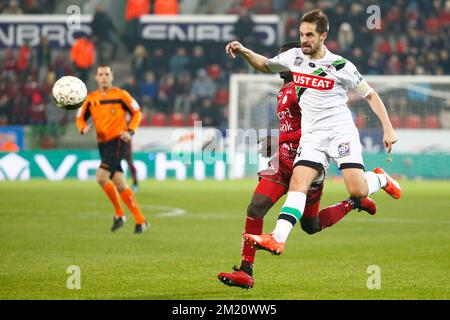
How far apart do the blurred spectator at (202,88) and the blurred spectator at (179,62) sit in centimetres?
98

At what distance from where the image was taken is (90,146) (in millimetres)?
24766

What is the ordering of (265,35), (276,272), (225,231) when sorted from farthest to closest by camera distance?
(265,35), (225,231), (276,272)

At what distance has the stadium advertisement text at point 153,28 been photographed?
28.1 metres

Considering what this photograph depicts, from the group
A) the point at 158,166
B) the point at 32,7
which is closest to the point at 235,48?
the point at 158,166

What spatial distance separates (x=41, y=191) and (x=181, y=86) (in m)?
7.88

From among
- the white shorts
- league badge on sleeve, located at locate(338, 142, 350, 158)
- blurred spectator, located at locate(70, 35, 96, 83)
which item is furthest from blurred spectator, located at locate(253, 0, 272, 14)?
league badge on sleeve, located at locate(338, 142, 350, 158)

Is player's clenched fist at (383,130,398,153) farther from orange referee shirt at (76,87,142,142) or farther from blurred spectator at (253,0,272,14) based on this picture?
blurred spectator at (253,0,272,14)

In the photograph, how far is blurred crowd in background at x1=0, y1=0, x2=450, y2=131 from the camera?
2648 centimetres

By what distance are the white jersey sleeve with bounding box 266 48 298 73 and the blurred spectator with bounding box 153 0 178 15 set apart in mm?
21380

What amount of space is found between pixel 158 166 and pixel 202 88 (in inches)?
136

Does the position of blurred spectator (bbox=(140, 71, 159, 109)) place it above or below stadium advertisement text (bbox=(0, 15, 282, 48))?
below
